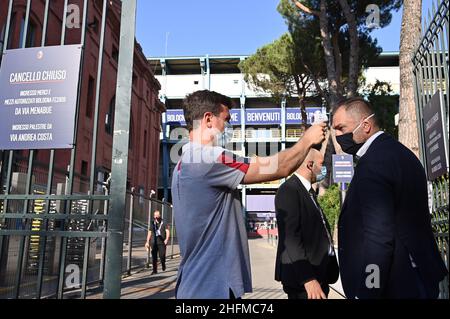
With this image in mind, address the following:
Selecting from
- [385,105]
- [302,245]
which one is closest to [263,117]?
[385,105]

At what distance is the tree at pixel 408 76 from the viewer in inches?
286

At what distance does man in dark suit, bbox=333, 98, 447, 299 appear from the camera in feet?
7.51

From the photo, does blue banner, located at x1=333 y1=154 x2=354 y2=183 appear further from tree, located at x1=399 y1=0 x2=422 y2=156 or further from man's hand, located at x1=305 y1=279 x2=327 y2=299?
man's hand, located at x1=305 y1=279 x2=327 y2=299

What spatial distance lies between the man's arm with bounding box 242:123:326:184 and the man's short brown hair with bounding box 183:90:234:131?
18.4 inches

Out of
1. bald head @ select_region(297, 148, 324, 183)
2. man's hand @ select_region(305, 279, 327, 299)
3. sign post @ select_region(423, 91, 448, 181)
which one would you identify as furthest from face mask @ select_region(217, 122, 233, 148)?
sign post @ select_region(423, 91, 448, 181)

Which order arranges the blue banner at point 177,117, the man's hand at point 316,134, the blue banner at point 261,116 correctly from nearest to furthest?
the man's hand at point 316,134 < the blue banner at point 177,117 < the blue banner at point 261,116

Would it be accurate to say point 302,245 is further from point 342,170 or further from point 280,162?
point 342,170

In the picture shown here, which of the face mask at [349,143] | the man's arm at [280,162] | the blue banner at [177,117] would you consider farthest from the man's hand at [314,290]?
the blue banner at [177,117]

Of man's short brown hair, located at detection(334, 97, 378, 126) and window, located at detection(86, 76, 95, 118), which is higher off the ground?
window, located at detection(86, 76, 95, 118)

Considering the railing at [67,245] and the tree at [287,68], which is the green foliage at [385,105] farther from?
the railing at [67,245]

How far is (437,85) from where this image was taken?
3.60m

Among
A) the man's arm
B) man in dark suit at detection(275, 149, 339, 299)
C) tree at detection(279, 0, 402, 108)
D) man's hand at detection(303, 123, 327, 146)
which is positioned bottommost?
man in dark suit at detection(275, 149, 339, 299)
